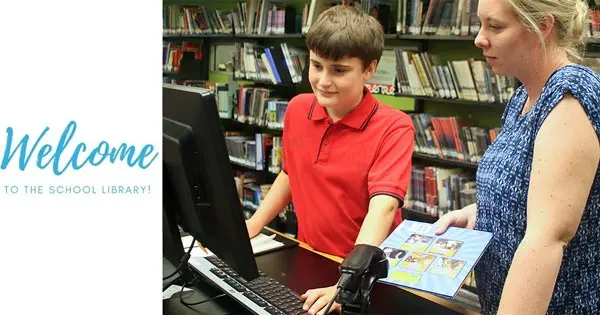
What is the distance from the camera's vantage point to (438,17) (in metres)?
3.69

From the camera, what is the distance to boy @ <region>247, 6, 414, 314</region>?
1.68 meters

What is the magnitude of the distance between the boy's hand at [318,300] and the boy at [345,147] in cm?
28

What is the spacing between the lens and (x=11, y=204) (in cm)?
78

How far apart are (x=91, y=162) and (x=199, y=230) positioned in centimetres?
47

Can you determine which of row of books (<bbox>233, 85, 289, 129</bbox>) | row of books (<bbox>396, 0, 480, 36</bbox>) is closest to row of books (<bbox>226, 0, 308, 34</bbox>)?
row of books (<bbox>233, 85, 289, 129</bbox>)

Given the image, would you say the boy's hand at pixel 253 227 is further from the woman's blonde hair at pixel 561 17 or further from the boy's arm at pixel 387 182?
the woman's blonde hair at pixel 561 17

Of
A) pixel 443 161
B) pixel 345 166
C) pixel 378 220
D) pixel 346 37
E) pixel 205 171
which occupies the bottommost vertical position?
pixel 443 161

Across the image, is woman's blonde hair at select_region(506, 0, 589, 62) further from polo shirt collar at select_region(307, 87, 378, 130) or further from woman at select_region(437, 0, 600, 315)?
polo shirt collar at select_region(307, 87, 378, 130)

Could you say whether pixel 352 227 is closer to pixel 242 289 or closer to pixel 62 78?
pixel 242 289

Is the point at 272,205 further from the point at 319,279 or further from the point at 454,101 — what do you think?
the point at 454,101

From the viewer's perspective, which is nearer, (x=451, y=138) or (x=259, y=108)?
(x=451, y=138)

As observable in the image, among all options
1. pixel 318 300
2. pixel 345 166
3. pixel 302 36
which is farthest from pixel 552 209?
pixel 302 36

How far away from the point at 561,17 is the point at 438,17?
8.42 ft

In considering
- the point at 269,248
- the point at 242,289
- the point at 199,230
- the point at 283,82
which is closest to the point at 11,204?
the point at 199,230
